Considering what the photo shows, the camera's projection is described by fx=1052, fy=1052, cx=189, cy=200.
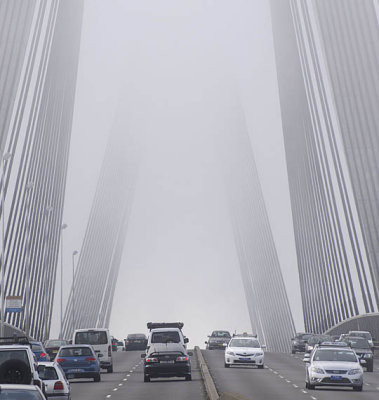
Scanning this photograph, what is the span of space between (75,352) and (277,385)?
7962mm

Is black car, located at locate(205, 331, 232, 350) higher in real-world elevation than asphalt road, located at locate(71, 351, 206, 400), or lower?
higher

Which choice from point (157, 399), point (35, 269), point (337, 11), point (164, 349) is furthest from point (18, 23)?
point (157, 399)

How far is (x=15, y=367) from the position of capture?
20.2m

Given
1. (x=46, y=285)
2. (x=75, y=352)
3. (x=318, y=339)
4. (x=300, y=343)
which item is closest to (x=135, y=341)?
(x=46, y=285)

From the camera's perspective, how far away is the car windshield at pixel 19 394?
529 inches

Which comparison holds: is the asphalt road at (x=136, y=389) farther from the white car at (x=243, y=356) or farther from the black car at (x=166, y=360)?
the white car at (x=243, y=356)

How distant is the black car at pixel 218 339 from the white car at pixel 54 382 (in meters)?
58.2

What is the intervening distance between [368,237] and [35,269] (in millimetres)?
25953

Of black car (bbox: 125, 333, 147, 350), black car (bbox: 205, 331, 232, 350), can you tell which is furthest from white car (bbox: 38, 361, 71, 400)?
black car (bbox: 125, 333, 147, 350)

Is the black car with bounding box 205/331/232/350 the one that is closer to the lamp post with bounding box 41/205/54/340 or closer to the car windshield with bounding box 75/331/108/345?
the lamp post with bounding box 41/205/54/340

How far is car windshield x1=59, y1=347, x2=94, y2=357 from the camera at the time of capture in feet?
127

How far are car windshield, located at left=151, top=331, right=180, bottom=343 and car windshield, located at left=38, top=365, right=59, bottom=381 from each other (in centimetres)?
1437

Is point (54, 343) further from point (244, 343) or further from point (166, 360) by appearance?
point (166, 360)

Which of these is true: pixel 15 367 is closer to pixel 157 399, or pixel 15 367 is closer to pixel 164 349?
pixel 157 399
